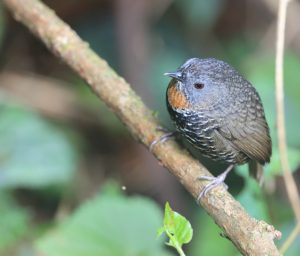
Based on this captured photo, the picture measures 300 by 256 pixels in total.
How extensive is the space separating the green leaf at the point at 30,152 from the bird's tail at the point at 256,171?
1.55 meters

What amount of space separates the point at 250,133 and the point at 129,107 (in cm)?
66

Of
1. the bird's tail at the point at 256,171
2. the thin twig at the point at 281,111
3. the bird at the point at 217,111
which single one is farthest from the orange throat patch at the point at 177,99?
the bird's tail at the point at 256,171

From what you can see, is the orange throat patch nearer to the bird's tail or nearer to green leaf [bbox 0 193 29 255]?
the bird's tail

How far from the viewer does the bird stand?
10.7 ft

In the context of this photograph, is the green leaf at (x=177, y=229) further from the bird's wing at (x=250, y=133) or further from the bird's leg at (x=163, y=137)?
the bird's wing at (x=250, y=133)

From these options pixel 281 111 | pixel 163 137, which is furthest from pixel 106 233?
pixel 281 111

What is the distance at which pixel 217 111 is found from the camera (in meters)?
3.35

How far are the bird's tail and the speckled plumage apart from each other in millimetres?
157

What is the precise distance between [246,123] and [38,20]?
1266 millimetres

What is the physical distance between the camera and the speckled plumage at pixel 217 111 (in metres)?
3.26

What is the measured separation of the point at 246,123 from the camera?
345 cm

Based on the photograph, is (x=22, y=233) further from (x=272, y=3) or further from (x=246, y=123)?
(x=272, y=3)

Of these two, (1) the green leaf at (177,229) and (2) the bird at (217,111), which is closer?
(1) the green leaf at (177,229)

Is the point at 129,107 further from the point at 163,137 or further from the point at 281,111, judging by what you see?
the point at 281,111
